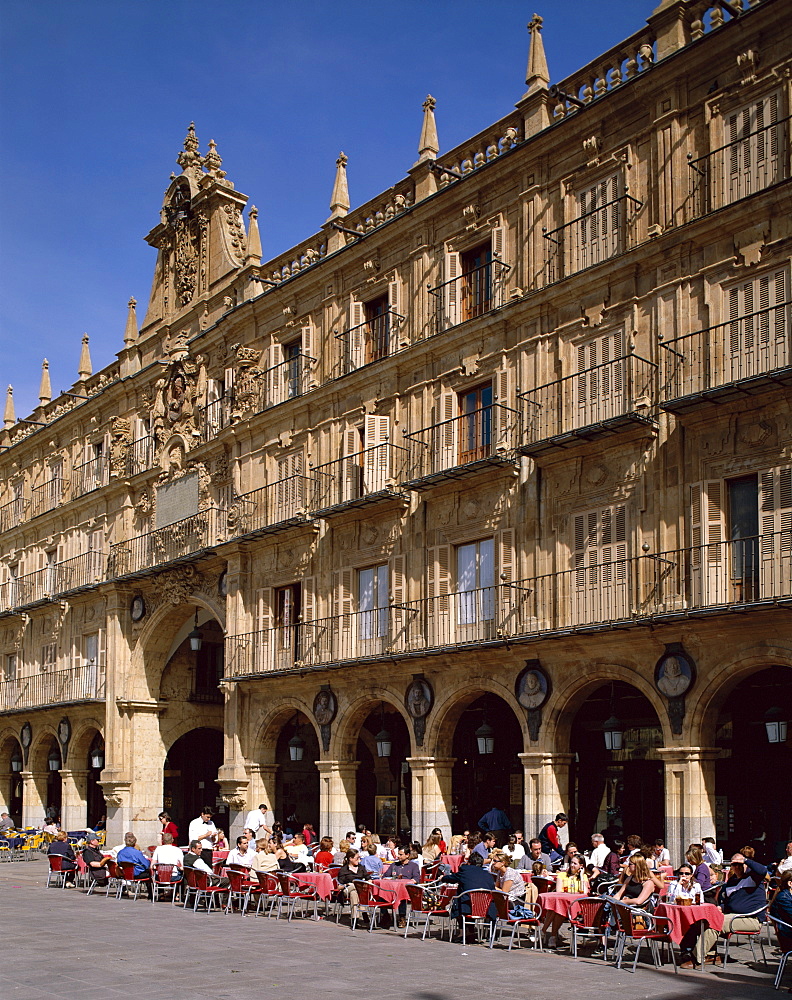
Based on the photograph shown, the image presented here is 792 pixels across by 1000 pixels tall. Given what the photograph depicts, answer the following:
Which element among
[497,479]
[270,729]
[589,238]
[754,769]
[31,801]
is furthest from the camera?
[31,801]

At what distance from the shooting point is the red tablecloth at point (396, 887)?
1766 cm

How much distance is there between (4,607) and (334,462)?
72.2 ft

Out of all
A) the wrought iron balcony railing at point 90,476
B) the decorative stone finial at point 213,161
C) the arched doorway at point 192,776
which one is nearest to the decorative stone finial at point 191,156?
the decorative stone finial at point 213,161

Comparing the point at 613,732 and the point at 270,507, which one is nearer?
the point at 613,732

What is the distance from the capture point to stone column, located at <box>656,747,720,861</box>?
1919 centimetres

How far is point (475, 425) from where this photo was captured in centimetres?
2469

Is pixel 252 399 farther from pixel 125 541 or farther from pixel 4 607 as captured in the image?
pixel 4 607

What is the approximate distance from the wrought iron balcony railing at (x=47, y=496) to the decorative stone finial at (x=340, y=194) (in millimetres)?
16844

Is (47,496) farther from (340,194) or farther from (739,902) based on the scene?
(739,902)

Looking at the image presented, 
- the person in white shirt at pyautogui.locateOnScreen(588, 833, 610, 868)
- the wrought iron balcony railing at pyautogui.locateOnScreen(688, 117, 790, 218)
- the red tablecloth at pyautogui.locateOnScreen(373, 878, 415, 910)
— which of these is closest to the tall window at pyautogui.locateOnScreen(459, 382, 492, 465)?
the wrought iron balcony railing at pyautogui.locateOnScreen(688, 117, 790, 218)

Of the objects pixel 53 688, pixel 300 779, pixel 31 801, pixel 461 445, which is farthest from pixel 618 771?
pixel 31 801

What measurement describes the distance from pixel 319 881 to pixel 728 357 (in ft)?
34.8

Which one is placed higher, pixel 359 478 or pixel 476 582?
pixel 359 478

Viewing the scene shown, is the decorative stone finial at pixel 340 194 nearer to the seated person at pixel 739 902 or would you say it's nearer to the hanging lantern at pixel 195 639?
the hanging lantern at pixel 195 639
